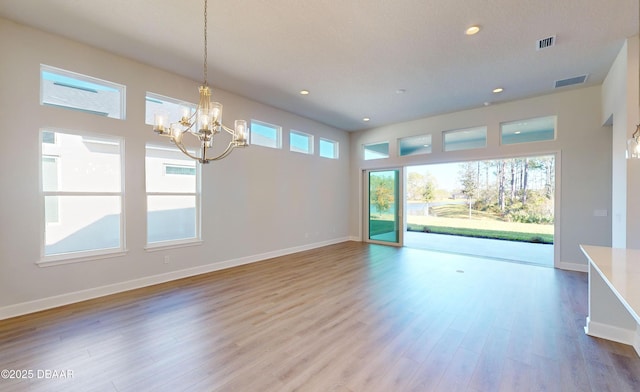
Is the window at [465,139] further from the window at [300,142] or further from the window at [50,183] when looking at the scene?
the window at [50,183]

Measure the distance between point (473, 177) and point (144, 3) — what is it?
12558mm

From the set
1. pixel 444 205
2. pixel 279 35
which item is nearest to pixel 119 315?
pixel 279 35

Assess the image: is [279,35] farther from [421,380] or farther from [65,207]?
[421,380]

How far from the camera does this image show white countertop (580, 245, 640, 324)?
1370mm

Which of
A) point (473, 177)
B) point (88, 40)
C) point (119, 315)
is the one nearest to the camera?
point (119, 315)

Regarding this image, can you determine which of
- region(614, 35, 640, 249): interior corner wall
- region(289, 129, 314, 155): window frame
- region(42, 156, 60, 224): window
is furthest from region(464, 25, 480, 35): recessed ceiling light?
region(42, 156, 60, 224): window

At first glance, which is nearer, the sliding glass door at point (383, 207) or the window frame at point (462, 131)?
the window frame at point (462, 131)

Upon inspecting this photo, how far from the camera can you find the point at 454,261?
567 centimetres

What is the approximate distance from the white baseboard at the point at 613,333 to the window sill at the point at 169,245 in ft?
17.9

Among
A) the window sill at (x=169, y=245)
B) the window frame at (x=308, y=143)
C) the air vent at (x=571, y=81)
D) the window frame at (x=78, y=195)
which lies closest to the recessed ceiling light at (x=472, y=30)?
the air vent at (x=571, y=81)

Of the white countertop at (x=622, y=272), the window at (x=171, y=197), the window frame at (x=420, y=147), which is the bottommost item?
the white countertop at (x=622, y=272)

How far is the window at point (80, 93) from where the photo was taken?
337 centimetres

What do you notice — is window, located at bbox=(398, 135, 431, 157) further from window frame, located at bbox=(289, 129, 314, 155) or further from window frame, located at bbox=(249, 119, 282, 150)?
window frame, located at bbox=(249, 119, 282, 150)

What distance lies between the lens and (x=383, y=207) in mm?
7961
